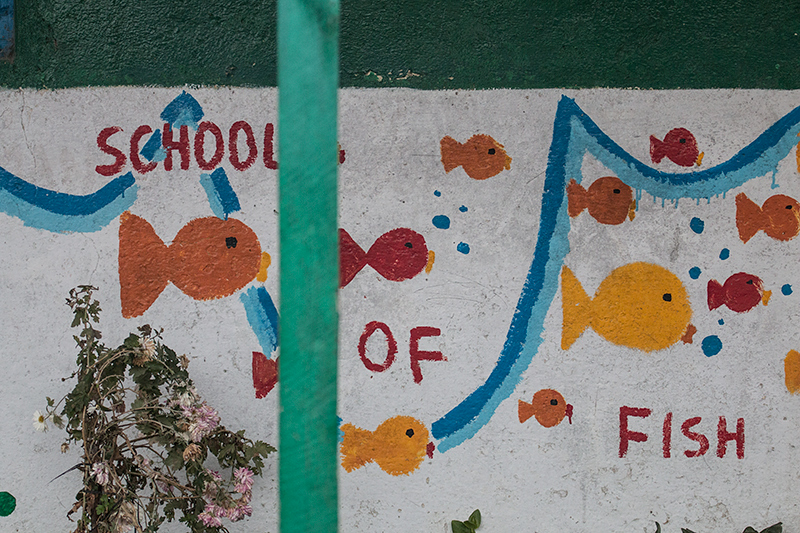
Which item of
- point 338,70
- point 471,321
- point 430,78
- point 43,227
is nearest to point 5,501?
point 43,227

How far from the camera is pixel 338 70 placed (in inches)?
93.0

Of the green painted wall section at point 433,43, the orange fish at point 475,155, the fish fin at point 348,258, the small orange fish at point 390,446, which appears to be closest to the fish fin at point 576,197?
the orange fish at point 475,155

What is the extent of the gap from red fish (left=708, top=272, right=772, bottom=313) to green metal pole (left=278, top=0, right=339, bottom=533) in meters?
1.47

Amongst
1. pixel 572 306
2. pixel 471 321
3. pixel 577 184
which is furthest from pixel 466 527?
pixel 577 184

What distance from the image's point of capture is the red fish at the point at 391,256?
2.36m

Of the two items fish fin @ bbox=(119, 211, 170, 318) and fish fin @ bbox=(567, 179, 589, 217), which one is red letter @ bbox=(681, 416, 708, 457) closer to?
fish fin @ bbox=(567, 179, 589, 217)

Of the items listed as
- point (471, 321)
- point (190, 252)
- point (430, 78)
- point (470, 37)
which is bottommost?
point (471, 321)

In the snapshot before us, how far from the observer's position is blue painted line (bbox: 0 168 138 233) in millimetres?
2346

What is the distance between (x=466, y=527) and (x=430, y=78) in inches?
67.6

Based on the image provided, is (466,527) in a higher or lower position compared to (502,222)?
lower

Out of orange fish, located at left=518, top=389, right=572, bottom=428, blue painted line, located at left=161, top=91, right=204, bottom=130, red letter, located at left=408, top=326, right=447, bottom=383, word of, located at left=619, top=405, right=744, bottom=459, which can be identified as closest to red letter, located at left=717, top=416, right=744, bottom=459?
word of, located at left=619, top=405, right=744, bottom=459

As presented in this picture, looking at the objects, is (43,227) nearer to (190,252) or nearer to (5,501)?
(190,252)

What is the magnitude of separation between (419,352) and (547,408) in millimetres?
538

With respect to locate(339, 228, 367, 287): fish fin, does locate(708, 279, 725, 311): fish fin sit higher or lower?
lower
